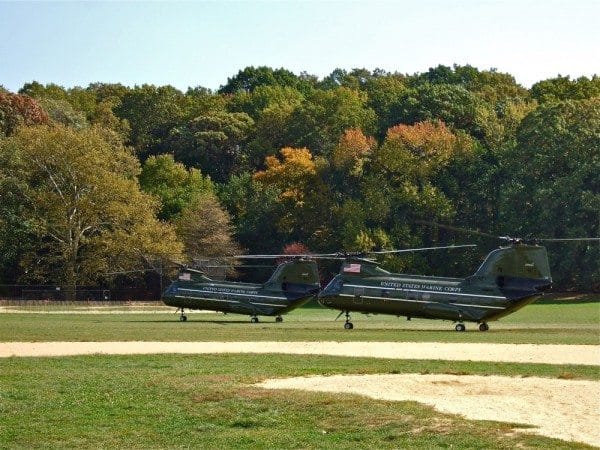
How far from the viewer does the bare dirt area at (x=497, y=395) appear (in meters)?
20.6

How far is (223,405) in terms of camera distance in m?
23.4

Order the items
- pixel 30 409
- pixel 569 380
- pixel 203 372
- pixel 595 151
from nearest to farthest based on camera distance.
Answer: pixel 30 409 → pixel 569 380 → pixel 203 372 → pixel 595 151

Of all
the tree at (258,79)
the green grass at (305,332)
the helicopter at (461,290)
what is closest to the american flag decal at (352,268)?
the helicopter at (461,290)

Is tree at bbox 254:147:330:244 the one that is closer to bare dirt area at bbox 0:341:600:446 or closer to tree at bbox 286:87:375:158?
tree at bbox 286:87:375:158

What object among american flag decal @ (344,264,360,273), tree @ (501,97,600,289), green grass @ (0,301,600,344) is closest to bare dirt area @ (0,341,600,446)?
green grass @ (0,301,600,344)

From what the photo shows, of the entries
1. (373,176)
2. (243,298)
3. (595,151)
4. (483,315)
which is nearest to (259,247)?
(373,176)

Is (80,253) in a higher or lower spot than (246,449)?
higher

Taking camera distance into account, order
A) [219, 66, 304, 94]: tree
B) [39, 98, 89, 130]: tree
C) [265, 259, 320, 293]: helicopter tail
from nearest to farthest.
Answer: [265, 259, 320, 293]: helicopter tail, [39, 98, 89, 130]: tree, [219, 66, 304, 94]: tree

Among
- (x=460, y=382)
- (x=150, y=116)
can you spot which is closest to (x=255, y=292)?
(x=460, y=382)

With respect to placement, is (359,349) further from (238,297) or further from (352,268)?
(238,297)

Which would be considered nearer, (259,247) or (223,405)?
(223,405)

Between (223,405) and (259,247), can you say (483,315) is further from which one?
(259,247)

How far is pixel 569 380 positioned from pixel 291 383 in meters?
5.80

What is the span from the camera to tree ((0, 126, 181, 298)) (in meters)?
103
